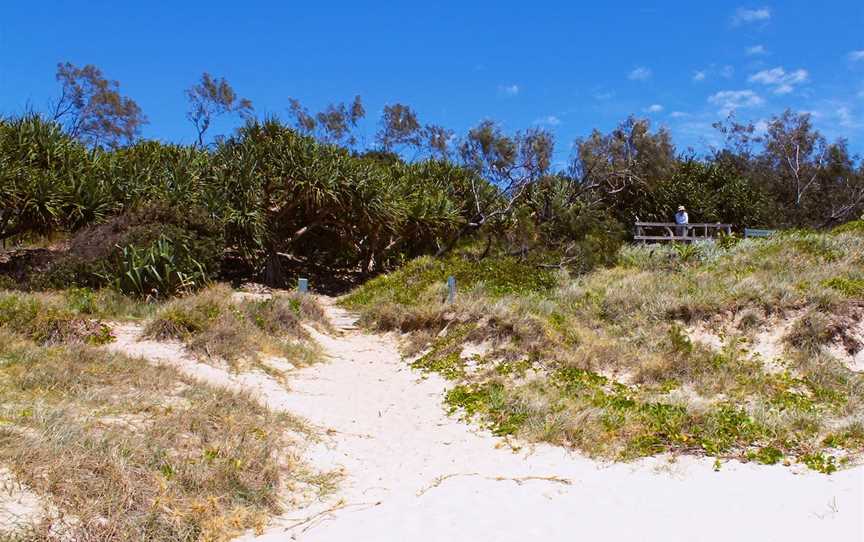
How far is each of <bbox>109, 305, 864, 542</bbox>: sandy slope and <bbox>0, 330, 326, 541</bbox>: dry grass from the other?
Answer: 38 centimetres

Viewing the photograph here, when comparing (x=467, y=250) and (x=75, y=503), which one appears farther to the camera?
(x=467, y=250)

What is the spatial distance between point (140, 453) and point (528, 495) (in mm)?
3048

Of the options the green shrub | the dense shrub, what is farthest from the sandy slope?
the green shrub

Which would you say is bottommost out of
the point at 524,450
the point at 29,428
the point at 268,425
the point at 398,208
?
the point at 524,450

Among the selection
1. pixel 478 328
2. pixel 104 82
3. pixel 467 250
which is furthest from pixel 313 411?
pixel 104 82

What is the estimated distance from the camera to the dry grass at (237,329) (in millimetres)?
9141

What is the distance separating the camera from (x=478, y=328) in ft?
34.9

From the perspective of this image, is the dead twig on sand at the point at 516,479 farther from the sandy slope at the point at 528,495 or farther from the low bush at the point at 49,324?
the low bush at the point at 49,324

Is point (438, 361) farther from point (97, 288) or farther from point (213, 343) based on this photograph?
point (97, 288)

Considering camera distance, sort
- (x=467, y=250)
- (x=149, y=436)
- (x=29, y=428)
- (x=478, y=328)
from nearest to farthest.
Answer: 1. (x=29, y=428)
2. (x=149, y=436)
3. (x=478, y=328)
4. (x=467, y=250)

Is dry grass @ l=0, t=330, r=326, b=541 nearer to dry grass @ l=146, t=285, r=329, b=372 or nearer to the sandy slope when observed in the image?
the sandy slope

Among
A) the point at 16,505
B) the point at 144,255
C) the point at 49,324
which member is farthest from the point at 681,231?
the point at 16,505

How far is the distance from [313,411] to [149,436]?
250cm

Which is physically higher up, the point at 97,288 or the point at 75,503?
the point at 97,288
